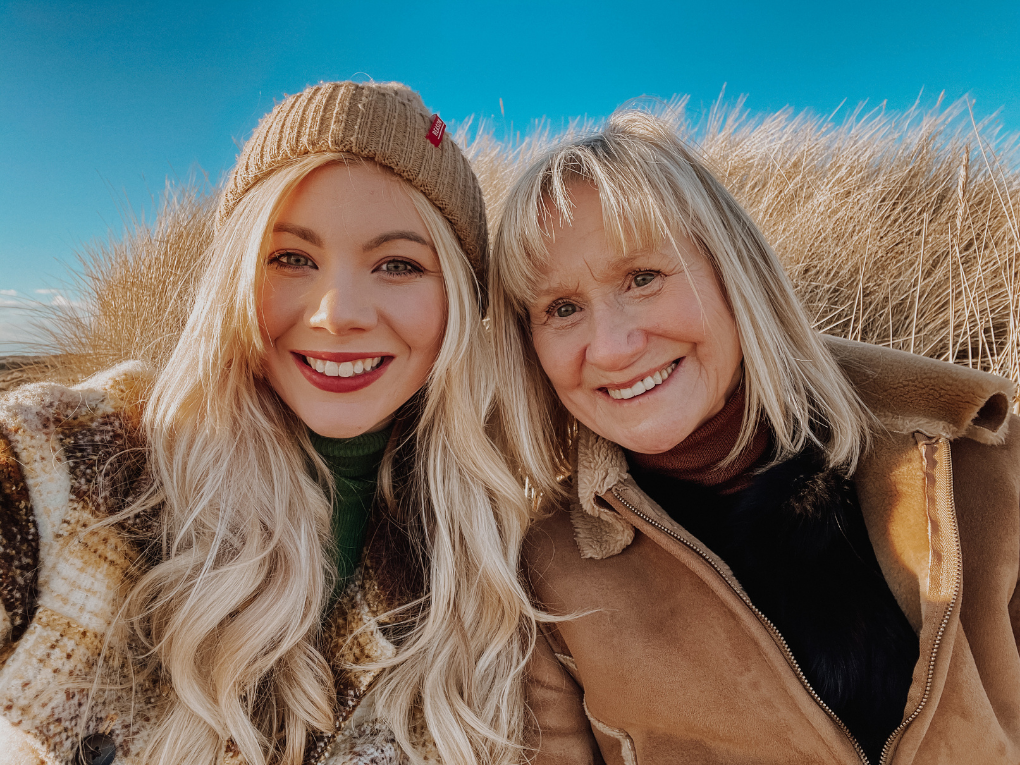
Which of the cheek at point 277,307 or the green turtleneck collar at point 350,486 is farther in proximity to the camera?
the green turtleneck collar at point 350,486

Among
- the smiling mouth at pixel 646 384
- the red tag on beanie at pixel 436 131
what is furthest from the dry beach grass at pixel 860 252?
the smiling mouth at pixel 646 384

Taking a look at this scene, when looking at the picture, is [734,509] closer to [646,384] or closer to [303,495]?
[646,384]

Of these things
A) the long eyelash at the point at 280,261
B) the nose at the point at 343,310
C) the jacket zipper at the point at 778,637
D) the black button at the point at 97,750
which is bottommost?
the black button at the point at 97,750

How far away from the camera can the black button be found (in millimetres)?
1339

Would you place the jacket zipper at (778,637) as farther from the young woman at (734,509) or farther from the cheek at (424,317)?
the cheek at (424,317)

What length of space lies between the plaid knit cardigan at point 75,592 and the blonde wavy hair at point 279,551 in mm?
48

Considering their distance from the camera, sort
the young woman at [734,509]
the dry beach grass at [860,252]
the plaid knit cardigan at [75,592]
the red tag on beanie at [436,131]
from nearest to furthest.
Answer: the plaid knit cardigan at [75,592] → the young woman at [734,509] → the red tag on beanie at [436,131] → the dry beach grass at [860,252]

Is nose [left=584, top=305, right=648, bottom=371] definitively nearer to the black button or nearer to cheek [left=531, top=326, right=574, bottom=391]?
cheek [left=531, top=326, right=574, bottom=391]

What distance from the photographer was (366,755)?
1.52 meters

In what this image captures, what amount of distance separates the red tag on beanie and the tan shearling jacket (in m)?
1.09

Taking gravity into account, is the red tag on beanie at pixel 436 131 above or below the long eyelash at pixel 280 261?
above

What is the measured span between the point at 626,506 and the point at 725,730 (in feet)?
1.90

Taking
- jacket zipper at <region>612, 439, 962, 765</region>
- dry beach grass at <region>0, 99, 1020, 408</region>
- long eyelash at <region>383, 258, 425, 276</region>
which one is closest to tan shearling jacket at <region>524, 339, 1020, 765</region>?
jacket zipper at <region>612, 439, 962, 765</region>

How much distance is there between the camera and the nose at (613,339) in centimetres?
156
